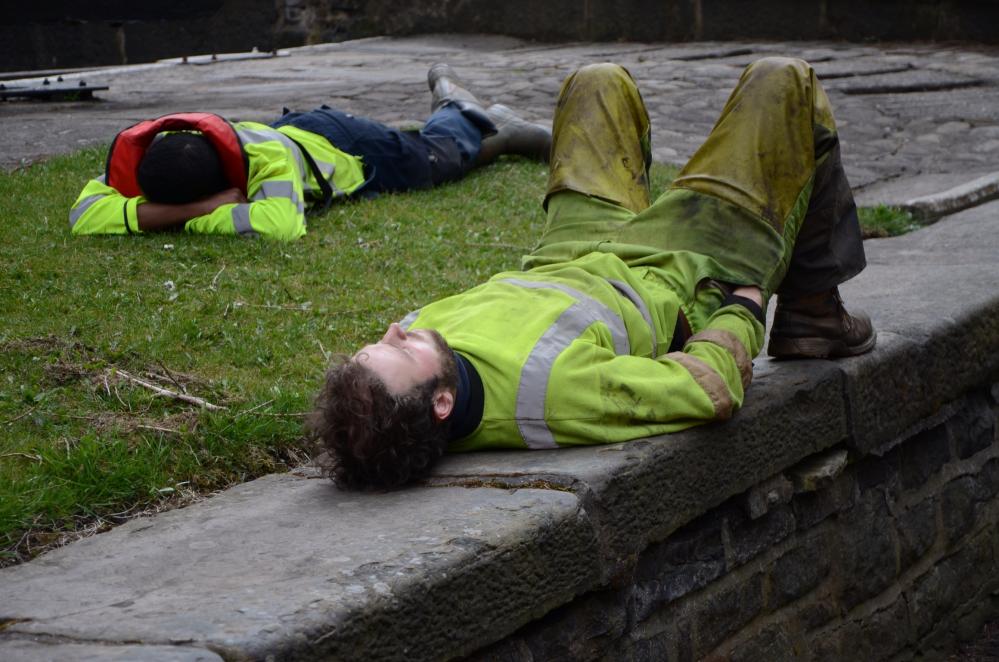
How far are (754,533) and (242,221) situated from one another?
259 centimetres

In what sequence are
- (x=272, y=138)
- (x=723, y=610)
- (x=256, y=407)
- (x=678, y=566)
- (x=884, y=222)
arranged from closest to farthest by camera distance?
(x=678, y=566), (x=723, y=610), (x=256, y=407), (x=272, y=138), (x=884, y=222)

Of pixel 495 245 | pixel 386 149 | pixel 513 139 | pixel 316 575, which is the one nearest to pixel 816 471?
pixel 316 575

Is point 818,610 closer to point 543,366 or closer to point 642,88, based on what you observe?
point 543,366

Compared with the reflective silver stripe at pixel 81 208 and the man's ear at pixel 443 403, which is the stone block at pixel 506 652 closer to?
the man's ear at pixel 443 403

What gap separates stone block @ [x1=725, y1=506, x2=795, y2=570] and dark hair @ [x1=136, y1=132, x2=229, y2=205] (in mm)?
2730

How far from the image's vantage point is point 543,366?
8.75 feet

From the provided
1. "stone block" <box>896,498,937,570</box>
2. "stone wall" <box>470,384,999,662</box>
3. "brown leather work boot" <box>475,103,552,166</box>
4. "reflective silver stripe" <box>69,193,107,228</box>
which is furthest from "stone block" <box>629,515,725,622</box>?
"brown leather work boot" <box>475,103,552,166</box>

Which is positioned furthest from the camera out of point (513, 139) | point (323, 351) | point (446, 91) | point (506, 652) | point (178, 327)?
point (446, 91)

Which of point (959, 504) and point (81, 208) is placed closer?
point (959, 504)

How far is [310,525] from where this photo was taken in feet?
7.84

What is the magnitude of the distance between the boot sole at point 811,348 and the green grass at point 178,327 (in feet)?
4.02

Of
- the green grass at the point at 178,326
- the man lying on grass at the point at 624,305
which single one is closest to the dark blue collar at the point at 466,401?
the man lying on grass at the point at 624,305

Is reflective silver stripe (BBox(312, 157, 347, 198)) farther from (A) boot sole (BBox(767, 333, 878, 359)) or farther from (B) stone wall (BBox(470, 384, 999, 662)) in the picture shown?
(B) stone wall (BBox(470, 384, 999, 662))

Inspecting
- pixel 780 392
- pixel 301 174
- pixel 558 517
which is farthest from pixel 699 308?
pixel 301 174
